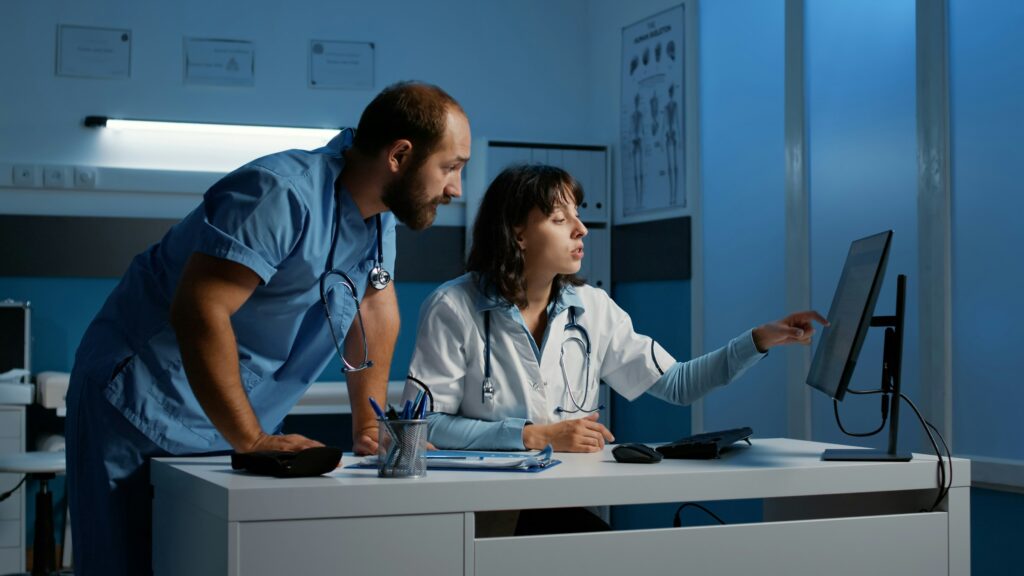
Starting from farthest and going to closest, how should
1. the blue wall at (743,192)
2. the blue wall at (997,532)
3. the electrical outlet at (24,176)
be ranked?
1. the electrical outlet at (24,176)
2. the blue wall at (743,192)
3. the blue wall at (997,532)

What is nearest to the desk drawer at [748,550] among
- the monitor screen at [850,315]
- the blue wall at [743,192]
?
the monitor screen at [850,315]

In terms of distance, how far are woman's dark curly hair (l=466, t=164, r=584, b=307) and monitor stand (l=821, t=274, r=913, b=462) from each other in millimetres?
698

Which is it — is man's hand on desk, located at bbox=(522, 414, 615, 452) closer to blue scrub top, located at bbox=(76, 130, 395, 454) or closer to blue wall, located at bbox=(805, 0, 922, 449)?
blue scrub top, located at bbox=(76, 130, 395, 454)

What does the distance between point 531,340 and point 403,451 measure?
71cm

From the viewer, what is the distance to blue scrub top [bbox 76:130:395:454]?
159 cm

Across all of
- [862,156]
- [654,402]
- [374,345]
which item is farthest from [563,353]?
[654,402]

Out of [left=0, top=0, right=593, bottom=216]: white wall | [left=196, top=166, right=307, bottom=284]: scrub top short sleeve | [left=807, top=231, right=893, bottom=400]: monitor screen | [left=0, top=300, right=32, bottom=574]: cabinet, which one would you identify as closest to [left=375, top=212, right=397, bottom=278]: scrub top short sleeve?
[left=196, top=166, right=307, bottom=284]: scrub top short sleeve

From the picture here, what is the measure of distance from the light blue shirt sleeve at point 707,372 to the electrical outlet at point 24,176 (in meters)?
2.79

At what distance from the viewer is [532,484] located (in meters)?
1.42

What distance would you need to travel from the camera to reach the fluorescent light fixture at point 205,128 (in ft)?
13.6

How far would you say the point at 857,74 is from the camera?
10.0 ft

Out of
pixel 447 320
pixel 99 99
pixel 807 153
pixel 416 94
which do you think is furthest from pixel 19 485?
pixel 807 153

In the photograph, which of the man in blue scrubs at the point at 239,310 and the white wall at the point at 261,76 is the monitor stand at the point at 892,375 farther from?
the white wall at the point at 261,76

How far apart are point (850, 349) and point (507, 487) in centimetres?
57
